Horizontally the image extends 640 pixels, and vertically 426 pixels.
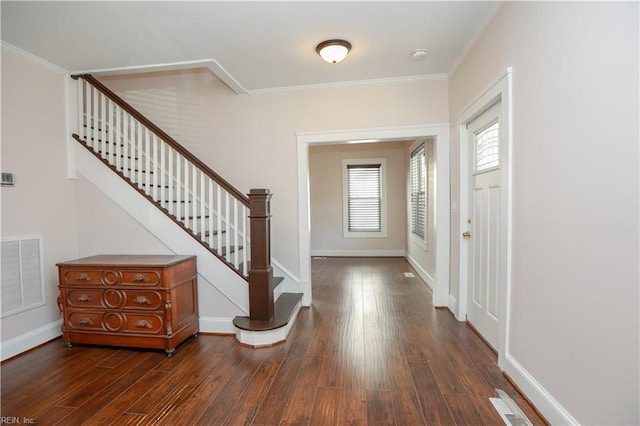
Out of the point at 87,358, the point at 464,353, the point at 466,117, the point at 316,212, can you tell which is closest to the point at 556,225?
the point at 464,353

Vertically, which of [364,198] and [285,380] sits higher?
[364,198]

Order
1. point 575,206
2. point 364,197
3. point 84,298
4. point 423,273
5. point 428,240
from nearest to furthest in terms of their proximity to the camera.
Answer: point 575,206 → point 84,298 → point 428,240 → point 423,273 → point 364,197

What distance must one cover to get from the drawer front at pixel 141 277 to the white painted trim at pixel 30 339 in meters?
1.04

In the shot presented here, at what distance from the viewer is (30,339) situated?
2.66 meters

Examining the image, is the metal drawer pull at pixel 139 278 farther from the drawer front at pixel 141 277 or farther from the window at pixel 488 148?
the window at pixel 488 148

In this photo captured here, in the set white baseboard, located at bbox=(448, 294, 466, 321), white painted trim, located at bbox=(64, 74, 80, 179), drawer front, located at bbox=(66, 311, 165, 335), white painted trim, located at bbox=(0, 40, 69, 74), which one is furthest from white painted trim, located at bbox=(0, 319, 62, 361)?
white baseboard, located at bbox=(448, 294, 466, 321)

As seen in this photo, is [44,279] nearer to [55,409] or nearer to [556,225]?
[55,409]

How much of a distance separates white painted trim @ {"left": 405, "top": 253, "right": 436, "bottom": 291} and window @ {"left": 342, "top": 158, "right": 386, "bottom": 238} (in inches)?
45.6

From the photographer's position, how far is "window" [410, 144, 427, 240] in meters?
4.86

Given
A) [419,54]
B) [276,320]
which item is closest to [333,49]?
[419,54]

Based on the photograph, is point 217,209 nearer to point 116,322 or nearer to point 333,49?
point 116,322

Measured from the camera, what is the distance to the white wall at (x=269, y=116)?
3.43m

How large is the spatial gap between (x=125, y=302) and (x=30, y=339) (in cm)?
99

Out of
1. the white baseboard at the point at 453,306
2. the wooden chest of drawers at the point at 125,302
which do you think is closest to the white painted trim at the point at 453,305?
the white baseboard at the point at 453,306
